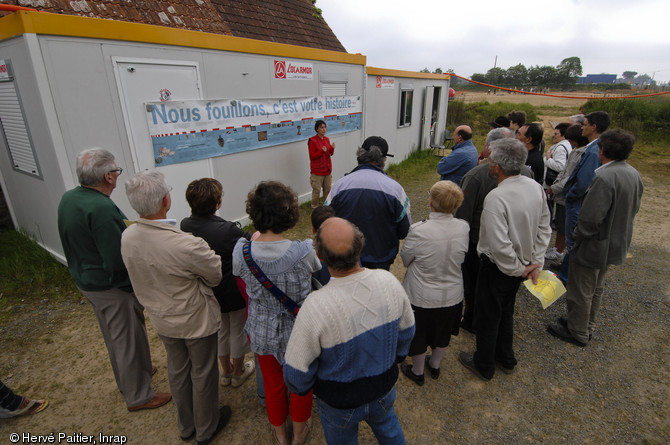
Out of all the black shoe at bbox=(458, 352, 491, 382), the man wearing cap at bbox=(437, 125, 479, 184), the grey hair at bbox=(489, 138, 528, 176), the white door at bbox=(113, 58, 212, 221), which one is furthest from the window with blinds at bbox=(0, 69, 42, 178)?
the black shoe at bbox=(458, 352, 491, 382)

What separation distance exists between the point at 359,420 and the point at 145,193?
62.8 inches

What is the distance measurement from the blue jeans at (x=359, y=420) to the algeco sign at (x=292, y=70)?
560 cm

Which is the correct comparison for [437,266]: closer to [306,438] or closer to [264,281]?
[264,281]

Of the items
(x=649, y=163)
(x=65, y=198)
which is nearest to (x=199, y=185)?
(x=65, y=198)

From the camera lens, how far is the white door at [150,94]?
398cm

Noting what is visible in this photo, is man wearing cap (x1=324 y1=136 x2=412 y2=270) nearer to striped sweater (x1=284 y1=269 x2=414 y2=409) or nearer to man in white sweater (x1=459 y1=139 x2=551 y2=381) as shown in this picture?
man in white sweater (x1=459 y1=139 x2=551 y2=381)

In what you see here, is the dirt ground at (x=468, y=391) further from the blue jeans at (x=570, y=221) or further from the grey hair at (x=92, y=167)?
the grey hair at (x=92, y=167)

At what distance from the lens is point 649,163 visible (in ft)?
36.6

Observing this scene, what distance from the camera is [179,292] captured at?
6.36 feet

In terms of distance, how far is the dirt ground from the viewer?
8.00 feet

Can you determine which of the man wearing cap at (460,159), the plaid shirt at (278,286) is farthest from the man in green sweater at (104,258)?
the man wearing cap at (460,159)

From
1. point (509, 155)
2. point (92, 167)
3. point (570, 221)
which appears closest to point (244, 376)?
point (92, 167)

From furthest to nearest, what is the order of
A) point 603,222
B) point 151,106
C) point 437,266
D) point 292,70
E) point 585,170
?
point 292,70 < point 151,106 < point 585,170 < point 603,222 < point 437,266

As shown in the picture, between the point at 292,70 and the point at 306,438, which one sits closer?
the point at 306,438
